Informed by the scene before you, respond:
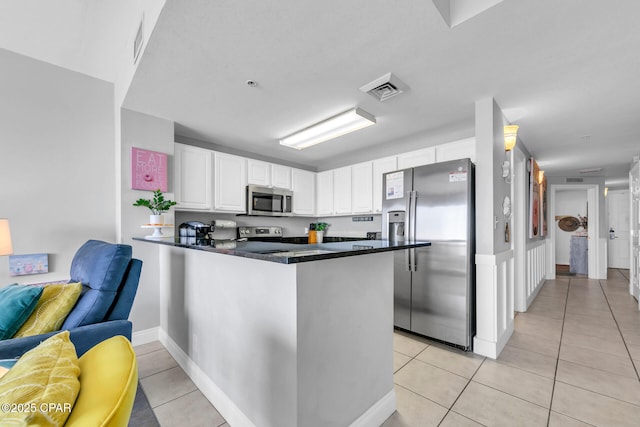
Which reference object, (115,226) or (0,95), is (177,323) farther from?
(0,95)

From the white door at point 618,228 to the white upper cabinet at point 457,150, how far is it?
23.0 feet

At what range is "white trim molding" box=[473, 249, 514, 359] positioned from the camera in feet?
7.84

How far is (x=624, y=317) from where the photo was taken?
11.1 ft

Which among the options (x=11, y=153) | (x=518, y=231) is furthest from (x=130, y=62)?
(x=518, y=231)

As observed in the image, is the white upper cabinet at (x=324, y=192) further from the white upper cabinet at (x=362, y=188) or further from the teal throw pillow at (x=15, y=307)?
the teal throw pillow at (x=15, y=307)

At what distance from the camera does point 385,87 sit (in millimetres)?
2184

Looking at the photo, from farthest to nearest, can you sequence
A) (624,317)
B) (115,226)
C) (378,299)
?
(624,317) → (115,226) → (378,299)

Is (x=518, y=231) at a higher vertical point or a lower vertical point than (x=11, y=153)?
lower

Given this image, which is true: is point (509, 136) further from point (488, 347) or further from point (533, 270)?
point (533, 270)

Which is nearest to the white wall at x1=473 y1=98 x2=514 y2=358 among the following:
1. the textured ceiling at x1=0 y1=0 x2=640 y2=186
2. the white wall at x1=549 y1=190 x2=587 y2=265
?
the textured ceiling at x1=0 y1=0 x2=640 y2=186

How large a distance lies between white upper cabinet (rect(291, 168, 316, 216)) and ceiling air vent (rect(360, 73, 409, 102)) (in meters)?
2.50

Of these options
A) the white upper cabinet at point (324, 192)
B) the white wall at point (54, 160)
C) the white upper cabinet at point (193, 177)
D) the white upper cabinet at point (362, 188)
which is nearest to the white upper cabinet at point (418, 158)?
the white upper cabinet at point (362, 188)

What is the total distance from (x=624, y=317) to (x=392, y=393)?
3.76 meters

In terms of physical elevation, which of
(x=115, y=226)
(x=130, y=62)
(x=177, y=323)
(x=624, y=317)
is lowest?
(x=624, y=317)
